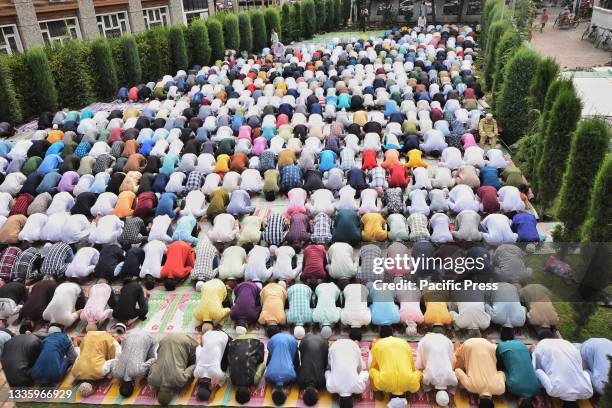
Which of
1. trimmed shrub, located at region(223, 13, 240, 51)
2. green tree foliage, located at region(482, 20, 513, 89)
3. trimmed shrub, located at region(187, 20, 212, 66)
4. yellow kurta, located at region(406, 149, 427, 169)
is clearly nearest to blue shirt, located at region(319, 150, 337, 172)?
yellow kurta, located at region(406, 149, 427, 169)

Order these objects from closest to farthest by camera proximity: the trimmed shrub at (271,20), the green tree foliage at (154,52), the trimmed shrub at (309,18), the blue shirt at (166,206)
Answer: the blue shirt at (166,206) → the green tree foliage at (154,52) → the trimmed shrub at (271,20) → the trimmed shrub at (309,18)

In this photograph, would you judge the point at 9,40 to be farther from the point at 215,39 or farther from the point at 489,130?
the point at 489,130

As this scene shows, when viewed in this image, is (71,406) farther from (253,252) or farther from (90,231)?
(90,231)

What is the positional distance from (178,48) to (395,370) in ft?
63.3

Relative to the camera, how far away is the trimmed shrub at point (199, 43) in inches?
882

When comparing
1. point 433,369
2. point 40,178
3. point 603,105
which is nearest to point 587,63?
point 603,105

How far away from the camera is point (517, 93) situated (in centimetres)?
1243

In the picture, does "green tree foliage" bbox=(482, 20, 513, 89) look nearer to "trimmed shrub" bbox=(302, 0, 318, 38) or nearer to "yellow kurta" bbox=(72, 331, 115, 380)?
"yellow kurta" bbox=(72, 331, 115, 380)

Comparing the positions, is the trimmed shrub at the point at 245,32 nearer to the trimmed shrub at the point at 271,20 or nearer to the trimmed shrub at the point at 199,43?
the trimmed shrub at the point at 271,20

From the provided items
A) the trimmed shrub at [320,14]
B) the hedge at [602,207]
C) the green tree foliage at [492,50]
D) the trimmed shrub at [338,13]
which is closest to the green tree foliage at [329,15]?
the trimmed shrub at [338,13]

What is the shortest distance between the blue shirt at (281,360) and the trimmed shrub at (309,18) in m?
28.3

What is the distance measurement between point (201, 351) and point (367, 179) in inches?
228

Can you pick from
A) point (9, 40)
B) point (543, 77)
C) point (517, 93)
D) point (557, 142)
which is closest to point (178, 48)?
point (9, 40)

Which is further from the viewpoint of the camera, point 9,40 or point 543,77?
point 9,40
